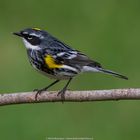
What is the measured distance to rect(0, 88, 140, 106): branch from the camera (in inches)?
250

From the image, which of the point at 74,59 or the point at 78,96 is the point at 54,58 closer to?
the point at 74,59

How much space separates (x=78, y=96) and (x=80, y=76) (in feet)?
13.6

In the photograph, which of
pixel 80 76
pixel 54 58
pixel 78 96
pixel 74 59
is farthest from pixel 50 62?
pixel 80 76

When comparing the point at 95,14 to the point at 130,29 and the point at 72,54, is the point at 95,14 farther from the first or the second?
the point at 72,54

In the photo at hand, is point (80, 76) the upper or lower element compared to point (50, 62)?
lower

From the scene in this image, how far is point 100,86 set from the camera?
10.5 m

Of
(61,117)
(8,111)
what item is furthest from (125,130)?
(8,111)

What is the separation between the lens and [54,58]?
7.58 metres

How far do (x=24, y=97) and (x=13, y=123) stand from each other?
121 inches

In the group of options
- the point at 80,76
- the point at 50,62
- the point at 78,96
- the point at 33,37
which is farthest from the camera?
the point at 80,76

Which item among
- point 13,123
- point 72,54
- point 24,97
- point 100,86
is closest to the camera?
point 24,97

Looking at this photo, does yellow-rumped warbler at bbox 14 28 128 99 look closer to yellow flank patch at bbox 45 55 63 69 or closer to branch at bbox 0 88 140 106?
yellow flank patch at bbox 45 55 63 69

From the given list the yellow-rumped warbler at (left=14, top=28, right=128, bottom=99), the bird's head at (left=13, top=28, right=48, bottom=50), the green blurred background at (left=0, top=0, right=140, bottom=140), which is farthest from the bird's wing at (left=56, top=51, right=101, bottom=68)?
the green blurred background at (left=0, top=0, right=140, bottom=140)

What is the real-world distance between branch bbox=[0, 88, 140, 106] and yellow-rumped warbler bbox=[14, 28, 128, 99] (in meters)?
0.77
